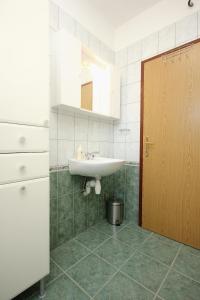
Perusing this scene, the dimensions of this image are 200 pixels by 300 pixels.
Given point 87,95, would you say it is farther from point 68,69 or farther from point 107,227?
point 107,227

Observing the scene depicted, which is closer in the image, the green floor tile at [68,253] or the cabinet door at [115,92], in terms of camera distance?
the green floor tile at [68,253]

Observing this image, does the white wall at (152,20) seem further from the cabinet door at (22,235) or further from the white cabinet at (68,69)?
the cabinet door at (22,235)

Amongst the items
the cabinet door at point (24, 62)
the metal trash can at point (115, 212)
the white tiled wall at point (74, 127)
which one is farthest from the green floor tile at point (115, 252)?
the cabinet door at point (24, 62)

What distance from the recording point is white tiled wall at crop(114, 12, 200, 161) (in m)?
1.67

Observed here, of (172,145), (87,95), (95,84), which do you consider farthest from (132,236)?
(95,84)

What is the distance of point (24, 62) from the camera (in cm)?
89

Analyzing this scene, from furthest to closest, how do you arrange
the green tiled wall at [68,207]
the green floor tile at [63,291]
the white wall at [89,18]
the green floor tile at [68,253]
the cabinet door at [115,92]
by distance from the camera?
the cabinet door at [115,92], the white wall at [89,18], the green tiled wall at [68,207], the green floor tile at [68,253], the green floor tile at [63,291]

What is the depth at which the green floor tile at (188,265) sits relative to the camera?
4.06 feet

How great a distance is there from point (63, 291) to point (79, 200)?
74cm

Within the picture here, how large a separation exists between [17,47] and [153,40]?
→ 148 cm

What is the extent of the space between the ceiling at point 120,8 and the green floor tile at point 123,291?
2.45m

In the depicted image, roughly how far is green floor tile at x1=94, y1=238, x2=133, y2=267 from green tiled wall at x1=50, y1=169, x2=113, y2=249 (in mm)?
324

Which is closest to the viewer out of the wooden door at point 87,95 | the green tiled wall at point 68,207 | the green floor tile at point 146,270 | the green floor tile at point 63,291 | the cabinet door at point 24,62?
the cabinet door at point 24,62

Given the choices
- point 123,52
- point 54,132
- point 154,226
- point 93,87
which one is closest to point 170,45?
point 123,52
